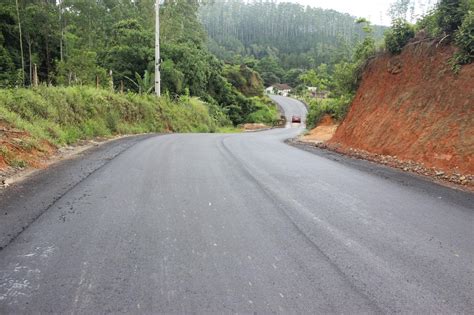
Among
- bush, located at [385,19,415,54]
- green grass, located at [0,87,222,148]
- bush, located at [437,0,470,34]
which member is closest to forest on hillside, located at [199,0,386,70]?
green grass, located at [0,87,222,148]

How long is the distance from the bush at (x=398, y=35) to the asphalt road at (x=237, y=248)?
8.98 meters

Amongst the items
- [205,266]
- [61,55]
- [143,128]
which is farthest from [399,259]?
[61,55]

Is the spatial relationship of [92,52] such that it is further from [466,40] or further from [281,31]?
[281,31]

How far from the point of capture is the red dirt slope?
978cm

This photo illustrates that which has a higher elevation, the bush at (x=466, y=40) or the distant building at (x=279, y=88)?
the bush at (x=466, y=40)

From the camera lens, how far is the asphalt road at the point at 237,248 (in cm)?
323

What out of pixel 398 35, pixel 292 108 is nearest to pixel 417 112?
pixel 398 35

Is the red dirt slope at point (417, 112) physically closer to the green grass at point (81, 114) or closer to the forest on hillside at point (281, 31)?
the green grass at point (81, 114)

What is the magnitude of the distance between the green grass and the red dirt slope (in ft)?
33.7

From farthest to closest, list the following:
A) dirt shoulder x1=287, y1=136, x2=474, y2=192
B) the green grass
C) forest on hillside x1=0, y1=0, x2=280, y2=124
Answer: forest on hillside x1=0, y1=0, x2=280, y2=124 < the green grass < dirt shoulder x1=287, y1=136, x2=474, y2=192

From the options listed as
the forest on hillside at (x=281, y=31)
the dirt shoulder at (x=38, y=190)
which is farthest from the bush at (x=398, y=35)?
the forest on hillside at (x=281, y=31)

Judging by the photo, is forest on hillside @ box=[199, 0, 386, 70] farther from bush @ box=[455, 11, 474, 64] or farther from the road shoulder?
the road shoulder

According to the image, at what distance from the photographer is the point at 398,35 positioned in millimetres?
15102

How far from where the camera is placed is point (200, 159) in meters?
10.9
